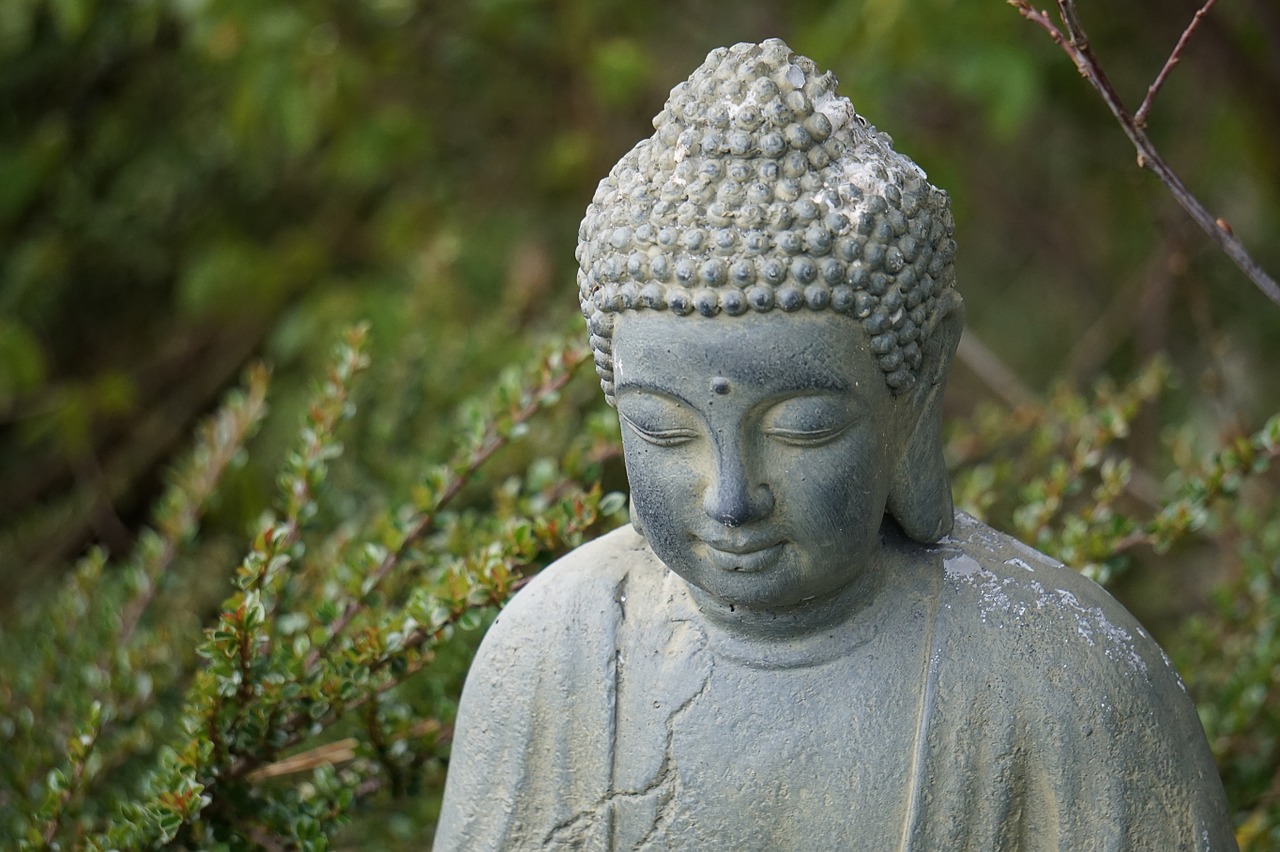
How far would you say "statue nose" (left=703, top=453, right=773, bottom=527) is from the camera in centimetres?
150

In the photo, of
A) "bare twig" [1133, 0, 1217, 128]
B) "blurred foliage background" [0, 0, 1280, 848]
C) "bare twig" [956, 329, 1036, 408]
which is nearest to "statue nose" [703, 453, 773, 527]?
"bare twig" [1133, 0, 1217, 128]

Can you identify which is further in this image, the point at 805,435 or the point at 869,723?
the point at 869,723

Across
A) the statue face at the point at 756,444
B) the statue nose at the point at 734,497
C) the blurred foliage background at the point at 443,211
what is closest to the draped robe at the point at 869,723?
the statue face at the point at 756,444

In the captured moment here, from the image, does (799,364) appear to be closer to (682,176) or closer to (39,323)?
(682,176)

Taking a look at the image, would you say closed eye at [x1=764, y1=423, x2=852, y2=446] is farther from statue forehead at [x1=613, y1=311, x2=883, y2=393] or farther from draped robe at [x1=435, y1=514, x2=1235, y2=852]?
draped robe at [x1=435, y1=514, x2=1235, y2=852]

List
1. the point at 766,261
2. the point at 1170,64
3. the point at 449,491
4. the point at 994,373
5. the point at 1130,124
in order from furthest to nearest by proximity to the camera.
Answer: the point at 994,373
the point at 449,491
the point at 1130,124
the point at 1170,64
the point at 766,261

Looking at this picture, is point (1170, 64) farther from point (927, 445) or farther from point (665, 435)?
point (665, 435)

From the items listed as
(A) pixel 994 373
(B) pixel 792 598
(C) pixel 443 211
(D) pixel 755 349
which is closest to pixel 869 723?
(B) pixel 792 598

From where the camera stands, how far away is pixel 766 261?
1.47m

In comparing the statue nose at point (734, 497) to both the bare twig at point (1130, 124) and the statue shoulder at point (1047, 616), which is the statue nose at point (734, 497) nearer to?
the statue shoulder at point (1047, 616)

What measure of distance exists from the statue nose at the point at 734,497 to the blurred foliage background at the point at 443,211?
1601 millimetres

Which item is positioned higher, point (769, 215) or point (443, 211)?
point (769, 215)

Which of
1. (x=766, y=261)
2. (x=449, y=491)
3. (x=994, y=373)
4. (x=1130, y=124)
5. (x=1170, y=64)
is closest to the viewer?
(x=766, y=261)

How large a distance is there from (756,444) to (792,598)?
194 mm
